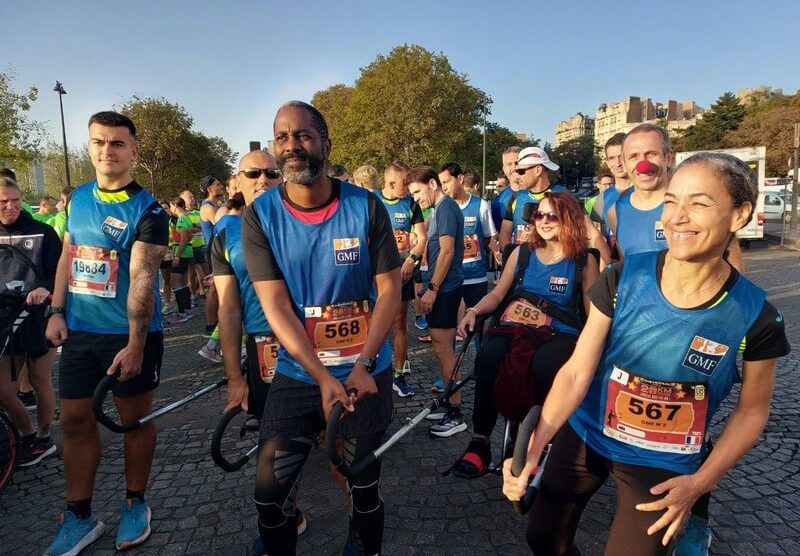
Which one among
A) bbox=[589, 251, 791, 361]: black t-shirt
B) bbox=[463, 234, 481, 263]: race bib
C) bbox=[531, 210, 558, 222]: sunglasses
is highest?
bbox=[531, 210, 558, 222]: sunglasses

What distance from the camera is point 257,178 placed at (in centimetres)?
338

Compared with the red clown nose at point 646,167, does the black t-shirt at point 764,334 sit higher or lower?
lower

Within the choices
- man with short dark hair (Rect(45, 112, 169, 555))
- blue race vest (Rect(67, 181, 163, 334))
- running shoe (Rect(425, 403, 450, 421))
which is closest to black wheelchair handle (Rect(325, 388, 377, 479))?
man with short dark hair (Rect(45, 112, 169, 555))

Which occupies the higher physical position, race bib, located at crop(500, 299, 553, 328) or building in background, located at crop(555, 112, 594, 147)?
building in background, located at crop(555, 112, 594, 147)

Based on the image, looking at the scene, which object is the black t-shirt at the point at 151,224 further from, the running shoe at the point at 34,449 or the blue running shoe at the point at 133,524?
the running shoe at the point at 34,449

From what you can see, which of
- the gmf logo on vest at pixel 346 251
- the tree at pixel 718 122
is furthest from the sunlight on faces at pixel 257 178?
the tree at pixel 718 122

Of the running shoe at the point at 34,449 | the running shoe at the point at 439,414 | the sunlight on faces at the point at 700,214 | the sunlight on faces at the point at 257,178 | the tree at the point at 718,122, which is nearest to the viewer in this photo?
the sunlight on faces at the point at 700,214

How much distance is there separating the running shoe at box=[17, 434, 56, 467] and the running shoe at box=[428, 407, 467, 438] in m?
3.22

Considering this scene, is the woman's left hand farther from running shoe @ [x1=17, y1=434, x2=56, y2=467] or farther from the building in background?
the building in background

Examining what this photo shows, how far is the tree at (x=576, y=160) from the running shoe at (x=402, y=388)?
9379cm

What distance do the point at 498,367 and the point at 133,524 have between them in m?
2.45

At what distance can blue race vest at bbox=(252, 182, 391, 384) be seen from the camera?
2340 millimetres

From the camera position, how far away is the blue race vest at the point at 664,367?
181 cm

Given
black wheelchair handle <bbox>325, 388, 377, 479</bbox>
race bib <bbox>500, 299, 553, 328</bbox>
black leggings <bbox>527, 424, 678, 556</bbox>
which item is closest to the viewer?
black wheelchair handle <bbox>325, 388, 377, 479</bbox>
